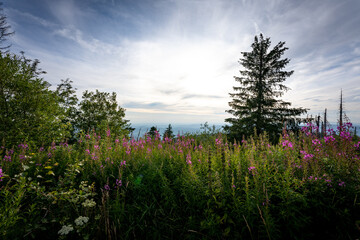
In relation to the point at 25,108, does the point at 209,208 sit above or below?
below

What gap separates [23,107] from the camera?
6094 millimetres

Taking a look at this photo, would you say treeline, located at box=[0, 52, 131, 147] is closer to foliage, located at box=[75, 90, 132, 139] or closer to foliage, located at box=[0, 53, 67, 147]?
foliage, located at box=[0, 53, 67, 147]

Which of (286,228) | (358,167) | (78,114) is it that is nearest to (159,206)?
(286,228)

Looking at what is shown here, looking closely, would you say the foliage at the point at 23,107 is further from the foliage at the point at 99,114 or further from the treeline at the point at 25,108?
the foliage at the point at 99,114

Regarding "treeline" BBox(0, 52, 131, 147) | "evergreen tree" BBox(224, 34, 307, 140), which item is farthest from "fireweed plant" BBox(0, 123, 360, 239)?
"evergreen tree" BBox(224, 34, 307, 140)

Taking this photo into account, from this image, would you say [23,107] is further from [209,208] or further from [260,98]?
[260,98]

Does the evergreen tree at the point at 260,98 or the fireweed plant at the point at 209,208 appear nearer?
the fireweed plant at the point at 209,208

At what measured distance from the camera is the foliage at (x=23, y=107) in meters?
5.66

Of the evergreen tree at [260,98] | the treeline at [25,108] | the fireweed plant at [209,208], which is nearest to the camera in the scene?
the fireweed plant at [209,208]

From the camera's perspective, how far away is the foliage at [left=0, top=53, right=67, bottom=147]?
5664 mm

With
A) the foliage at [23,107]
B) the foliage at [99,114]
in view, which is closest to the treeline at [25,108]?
the foliage at [23,107]

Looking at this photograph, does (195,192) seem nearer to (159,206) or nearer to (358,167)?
(159,206)

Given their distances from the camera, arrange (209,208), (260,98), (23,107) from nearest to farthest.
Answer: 1. (209,208)
2. (23,107)
3. (260,98)

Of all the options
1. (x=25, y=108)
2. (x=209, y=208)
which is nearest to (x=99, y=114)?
(x=25, y=108)
